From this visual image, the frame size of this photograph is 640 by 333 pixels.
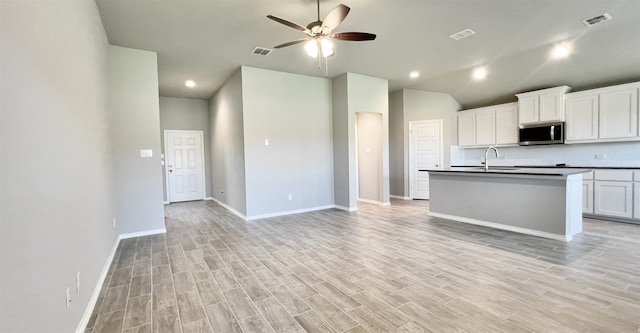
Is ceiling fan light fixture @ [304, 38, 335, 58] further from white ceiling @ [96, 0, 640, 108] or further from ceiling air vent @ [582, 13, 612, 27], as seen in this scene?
ceiling air vent @ [582, 13, 612, 27]

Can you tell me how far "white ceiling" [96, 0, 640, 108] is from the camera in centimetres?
337

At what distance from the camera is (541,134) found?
5.83m

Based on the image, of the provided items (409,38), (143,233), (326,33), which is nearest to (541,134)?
(409,38)

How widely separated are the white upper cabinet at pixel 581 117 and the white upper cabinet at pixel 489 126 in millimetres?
944

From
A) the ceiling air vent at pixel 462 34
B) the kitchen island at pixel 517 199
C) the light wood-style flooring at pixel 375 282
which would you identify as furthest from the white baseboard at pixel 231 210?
the ceiling air vent at pixel 462 34

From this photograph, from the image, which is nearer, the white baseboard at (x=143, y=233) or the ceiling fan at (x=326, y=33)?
the ceiling fan at (x=326, y=33)

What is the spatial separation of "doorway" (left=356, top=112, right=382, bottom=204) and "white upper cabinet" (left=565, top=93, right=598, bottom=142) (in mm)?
3657

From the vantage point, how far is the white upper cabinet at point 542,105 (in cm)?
556

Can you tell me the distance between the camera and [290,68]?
18.4 feet

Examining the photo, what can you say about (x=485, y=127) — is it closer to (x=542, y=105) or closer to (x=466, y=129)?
(x=466, y=129)

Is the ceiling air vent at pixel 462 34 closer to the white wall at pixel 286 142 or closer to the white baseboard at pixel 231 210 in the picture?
the white wall at pixel 286 142

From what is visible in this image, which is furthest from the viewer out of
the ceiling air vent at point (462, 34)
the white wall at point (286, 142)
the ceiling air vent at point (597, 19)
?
the white wall at point (286, 142)

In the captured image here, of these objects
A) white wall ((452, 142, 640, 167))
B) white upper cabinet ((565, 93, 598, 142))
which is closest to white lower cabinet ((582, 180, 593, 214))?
white wall ((452, 142, 640, 167))

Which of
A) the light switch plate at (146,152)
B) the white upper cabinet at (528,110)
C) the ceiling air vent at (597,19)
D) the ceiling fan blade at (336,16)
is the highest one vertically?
the ceiling air vent at (597,19)
